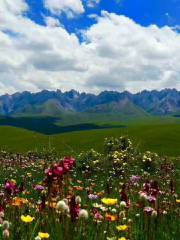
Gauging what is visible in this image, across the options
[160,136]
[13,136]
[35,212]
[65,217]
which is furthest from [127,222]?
[13,136]

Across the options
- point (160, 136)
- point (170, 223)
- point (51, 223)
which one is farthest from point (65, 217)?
point (160, 136)

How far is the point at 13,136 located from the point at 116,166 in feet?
281

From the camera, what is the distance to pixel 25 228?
613cm

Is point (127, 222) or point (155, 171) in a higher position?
point (127, 222)

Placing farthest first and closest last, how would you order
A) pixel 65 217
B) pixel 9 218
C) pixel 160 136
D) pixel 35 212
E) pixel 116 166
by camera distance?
pixel 160 136 → pixel 116 166 → pixel 35 212 → pixel 9 218 → pixel 65 217

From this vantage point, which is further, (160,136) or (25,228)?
(160,136)

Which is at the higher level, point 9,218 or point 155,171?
point 9,218

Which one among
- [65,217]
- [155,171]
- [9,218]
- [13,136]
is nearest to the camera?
[65,217]

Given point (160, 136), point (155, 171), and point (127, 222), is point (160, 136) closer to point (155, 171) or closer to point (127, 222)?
point (155, 171)

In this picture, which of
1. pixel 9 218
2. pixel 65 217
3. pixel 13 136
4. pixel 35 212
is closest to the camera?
pixel 65 217

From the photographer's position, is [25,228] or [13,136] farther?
[13,136]

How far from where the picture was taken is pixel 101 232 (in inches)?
248

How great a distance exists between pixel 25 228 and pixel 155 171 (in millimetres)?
20472

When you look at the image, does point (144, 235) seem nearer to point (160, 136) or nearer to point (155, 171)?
point (155, 171)
